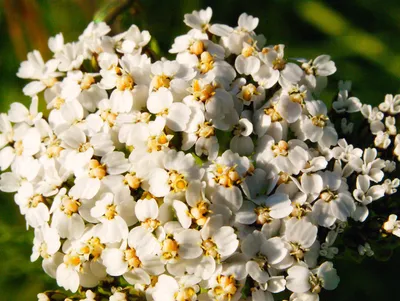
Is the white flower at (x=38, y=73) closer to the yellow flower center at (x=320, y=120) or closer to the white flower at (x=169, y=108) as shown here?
the white flower at (x=169, y=108)

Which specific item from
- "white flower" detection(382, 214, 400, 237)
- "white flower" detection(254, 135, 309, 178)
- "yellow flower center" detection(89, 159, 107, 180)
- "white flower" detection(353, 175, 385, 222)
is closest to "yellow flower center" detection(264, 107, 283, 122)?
"white flower" detection(254, 135, 309, 178)

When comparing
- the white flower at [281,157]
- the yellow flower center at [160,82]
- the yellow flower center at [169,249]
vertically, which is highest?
the yellow flower center at [160,82]

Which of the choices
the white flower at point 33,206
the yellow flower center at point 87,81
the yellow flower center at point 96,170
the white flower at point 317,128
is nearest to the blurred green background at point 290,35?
the yellow flower center at point 87,81

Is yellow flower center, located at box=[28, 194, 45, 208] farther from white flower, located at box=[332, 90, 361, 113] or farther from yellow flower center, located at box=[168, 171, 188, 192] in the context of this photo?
white flower, located at box=[332, 90, 361, 113]

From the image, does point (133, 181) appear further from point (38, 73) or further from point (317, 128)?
point (38, 73)

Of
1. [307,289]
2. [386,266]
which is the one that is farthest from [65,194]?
[386,266]

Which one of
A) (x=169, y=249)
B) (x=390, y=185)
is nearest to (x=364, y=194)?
(x=390, y=185)

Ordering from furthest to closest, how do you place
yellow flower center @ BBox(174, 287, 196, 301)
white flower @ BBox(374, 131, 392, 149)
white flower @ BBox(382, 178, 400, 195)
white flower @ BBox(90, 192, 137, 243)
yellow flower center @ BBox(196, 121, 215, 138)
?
white flower @ BBox(374, 131, 392, 149) → white flower @ BBox(382, 178, 400, 195) → yellow flower center @ BBox(196, 121, 215, 138) → white flower @ BBox(90, 192, 137, 243) → yellow flower center @ BBox(174, 287, 196, 301)

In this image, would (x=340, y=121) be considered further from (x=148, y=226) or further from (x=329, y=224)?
(x=148, y=226)
